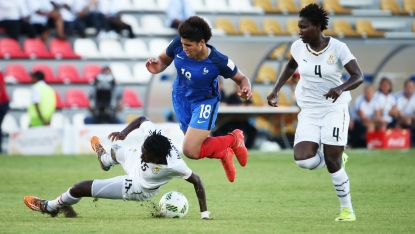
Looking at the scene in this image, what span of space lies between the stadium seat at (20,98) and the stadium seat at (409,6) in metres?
13.6

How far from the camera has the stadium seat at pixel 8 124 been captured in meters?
20.1

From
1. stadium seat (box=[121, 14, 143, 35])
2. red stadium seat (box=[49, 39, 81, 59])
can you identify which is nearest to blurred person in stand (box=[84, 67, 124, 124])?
red stadium seat (box=[49, 39, 81, 59])

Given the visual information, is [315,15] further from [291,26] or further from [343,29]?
[343,29]

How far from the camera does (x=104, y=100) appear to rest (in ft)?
64.6

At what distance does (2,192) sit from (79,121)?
29.2 feet

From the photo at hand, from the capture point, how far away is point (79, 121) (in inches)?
813

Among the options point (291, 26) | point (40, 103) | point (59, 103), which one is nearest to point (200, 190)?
point (40, 103)

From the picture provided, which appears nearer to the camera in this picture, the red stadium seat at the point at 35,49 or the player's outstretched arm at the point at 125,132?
the player's outstretched arm at the point at 125,132

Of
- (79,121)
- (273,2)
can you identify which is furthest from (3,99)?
(273,2)

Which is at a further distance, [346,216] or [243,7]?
[243,7]

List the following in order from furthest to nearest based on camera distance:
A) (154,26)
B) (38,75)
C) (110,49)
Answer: (154,26) → (110,49) → (38,75)

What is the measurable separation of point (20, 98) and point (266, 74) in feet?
23.0

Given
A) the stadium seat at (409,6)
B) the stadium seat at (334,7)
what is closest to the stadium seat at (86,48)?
the stadium seat at (334,7)

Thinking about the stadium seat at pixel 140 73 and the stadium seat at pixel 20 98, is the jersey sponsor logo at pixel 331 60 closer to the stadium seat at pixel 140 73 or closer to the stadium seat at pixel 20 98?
the stadium seat at pixel 20 98
